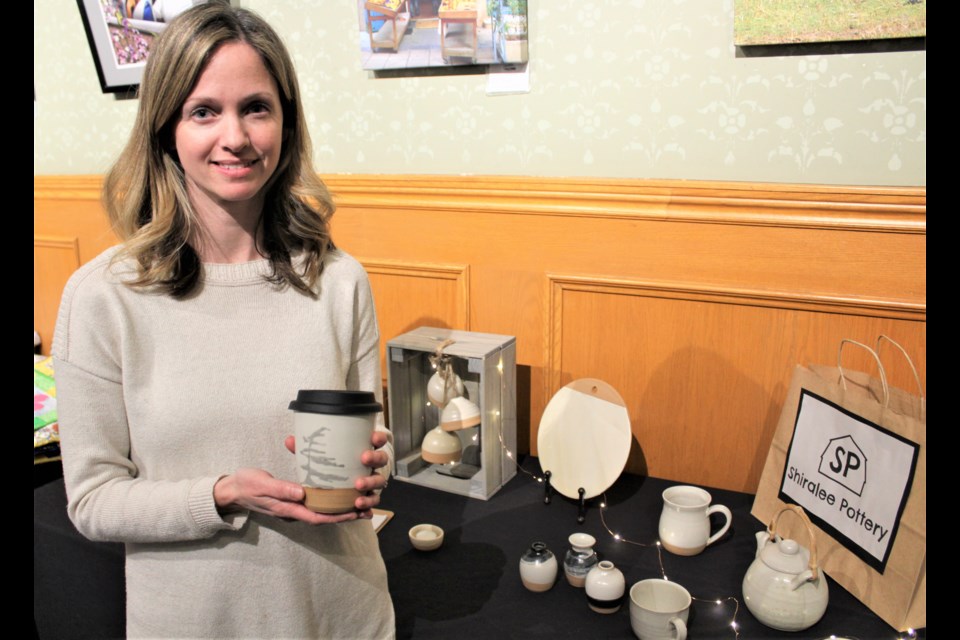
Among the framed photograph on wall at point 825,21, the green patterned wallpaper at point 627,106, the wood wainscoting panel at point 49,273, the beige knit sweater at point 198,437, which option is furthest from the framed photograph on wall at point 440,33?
the wood wainscoting panel at point 49,273

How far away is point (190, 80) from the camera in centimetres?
95

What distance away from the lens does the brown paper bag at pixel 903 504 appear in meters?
1.10

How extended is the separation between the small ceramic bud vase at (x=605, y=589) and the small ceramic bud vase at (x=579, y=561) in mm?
49

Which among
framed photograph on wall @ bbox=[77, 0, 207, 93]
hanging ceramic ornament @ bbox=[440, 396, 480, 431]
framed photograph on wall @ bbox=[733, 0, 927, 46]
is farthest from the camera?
framed photograph on wall @ bbox=[77, 0, 207, 93]

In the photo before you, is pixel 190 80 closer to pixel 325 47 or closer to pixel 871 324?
pixel 325 47

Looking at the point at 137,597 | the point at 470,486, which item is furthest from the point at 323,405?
the point at 470,486

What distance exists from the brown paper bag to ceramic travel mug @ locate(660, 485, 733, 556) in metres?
0.13

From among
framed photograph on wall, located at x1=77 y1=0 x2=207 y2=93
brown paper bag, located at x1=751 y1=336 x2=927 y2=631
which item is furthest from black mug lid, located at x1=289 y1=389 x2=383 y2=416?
framed photograph on wall, located at x1=77 y1=0 x2=207 y2=93

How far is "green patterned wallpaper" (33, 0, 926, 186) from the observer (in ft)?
4.73

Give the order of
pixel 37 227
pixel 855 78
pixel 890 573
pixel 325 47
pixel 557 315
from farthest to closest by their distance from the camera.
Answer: pixel 37 227
pixel 325 47
pixel 557 315
pixel 855 78
pixel 890 573

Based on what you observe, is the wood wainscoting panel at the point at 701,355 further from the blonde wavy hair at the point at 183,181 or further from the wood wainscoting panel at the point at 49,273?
the wood wainscoting panel at the point at 49,273

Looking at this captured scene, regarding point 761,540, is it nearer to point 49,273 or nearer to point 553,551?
point 553,551

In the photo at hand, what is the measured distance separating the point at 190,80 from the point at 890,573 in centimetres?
123

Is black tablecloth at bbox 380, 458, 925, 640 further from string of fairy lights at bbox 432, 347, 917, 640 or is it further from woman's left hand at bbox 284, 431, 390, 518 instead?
woman's left hand at bbox 284, 431, 390, 518
